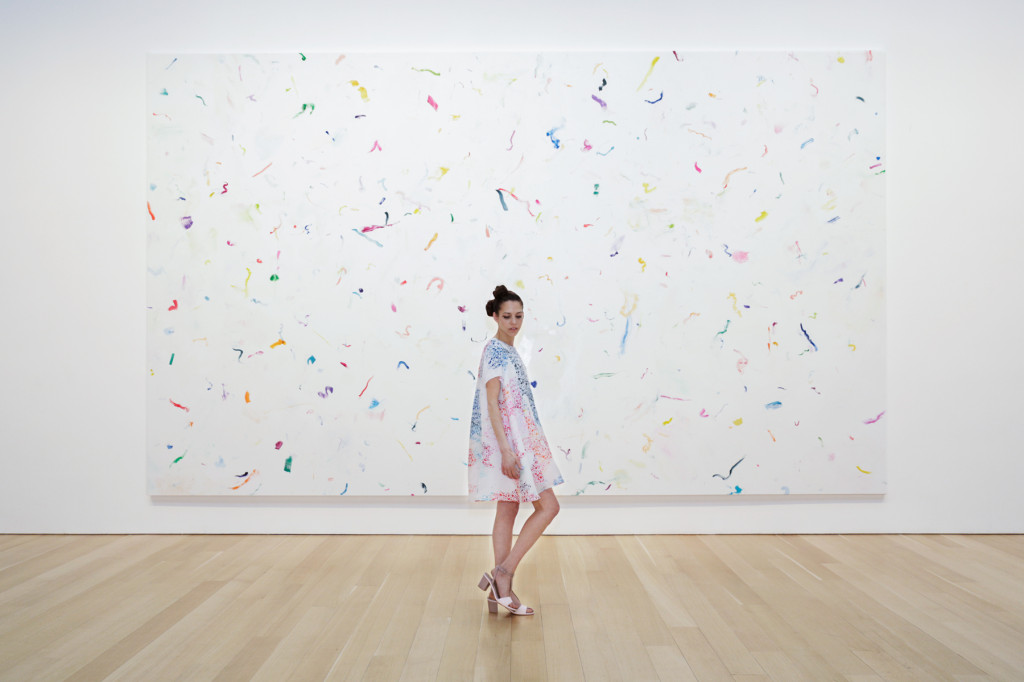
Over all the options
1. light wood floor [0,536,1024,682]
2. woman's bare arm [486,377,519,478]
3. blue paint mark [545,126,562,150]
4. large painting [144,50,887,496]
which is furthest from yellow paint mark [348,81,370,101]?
light wood floor [0,536,1024,682]

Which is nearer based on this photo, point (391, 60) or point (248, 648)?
point (248, 648)

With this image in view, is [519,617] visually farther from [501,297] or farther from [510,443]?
[501,297]

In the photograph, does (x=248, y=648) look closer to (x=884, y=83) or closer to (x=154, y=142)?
(x=154, y=142)

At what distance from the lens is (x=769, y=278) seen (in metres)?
4.18

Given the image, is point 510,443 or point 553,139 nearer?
point 510,443

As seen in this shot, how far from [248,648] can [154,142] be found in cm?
294

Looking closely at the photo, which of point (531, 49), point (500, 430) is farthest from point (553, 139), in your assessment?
point (500, 430)

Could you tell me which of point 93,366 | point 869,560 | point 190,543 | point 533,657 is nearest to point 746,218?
point 869,560

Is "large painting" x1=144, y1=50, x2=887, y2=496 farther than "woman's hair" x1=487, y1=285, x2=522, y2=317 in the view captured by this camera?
Yes

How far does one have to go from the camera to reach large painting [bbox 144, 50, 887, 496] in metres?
4.17

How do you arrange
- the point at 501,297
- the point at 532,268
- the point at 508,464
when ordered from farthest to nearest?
the point at 532,268 → the point at 501,297 → the point at 508,464

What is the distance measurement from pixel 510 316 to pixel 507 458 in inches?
21.9

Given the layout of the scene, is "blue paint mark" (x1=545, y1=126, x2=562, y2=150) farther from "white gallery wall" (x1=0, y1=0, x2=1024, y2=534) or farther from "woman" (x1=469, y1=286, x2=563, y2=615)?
"woman" (x1=469, y1=286, x2=563, y2=615)

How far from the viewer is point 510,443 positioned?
9.60 ft
